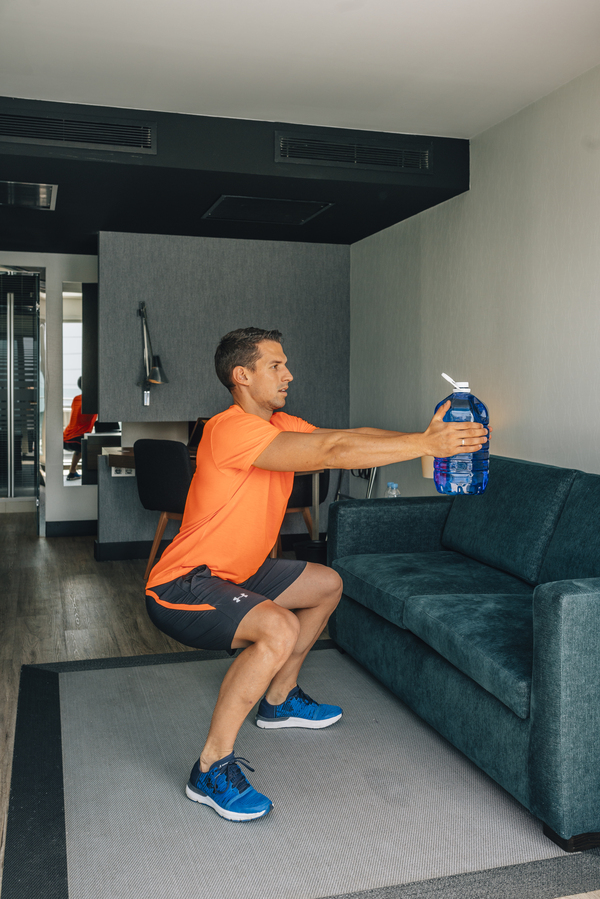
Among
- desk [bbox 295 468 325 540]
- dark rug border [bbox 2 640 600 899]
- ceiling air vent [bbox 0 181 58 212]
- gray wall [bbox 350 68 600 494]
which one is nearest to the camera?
dark rug border [bbox 2 640 600 899]

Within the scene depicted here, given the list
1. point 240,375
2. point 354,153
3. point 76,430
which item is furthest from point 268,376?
point 76,430

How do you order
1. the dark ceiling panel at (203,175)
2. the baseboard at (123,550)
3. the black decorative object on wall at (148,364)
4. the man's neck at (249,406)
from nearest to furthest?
the man's neck at (249,406) → the dark ceiling panel at (203,175) → the black decorative object on wall at (148,364) → the baseboard at (123,550)

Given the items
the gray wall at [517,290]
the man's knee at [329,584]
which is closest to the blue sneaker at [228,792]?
the man's knee at [329,584]

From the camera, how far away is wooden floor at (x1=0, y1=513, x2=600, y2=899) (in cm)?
328

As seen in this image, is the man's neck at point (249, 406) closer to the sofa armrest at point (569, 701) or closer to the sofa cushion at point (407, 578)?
the sofa cushion at point (407, 578)

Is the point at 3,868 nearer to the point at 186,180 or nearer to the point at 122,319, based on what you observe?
the point at 186,180

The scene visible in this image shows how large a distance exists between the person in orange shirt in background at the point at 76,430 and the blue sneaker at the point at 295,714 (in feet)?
13.7

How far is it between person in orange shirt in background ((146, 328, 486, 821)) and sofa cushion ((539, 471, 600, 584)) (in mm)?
800

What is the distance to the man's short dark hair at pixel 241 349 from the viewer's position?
2.40m

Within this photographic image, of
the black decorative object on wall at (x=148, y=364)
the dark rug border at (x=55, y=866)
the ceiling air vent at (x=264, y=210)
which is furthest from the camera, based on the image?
the black decorative object on wall at (x=148, y=364)

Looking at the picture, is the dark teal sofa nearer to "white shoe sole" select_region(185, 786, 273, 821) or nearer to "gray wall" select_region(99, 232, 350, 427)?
"white shoe sole" select_region(185, 786, 273, 821)

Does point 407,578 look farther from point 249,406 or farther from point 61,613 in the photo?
point 61,613

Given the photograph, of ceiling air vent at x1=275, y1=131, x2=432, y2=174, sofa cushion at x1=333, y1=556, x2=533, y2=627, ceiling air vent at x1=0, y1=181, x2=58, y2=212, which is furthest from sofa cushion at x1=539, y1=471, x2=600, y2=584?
ceiling air vent at x1=0, y1=181, x2=58, y2=212

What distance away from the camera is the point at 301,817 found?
2.12m
